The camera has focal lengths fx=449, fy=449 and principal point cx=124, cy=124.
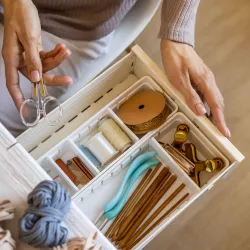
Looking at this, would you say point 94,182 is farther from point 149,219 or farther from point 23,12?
point 23,12

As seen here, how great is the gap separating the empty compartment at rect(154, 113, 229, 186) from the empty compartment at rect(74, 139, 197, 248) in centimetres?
4

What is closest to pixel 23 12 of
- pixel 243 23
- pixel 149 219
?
pixel 149 219

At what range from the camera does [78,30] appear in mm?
1033

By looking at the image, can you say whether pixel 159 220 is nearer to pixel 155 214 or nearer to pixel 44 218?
pixel 155 214

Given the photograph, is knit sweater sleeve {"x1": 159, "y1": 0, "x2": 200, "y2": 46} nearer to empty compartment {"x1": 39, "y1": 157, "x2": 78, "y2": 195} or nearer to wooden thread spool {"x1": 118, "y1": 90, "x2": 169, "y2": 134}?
wooden thread spool {"x1": 118, "y1": 90, "x2": 169, "y2": 134}

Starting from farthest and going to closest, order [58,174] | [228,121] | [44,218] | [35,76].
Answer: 1. [228,121]
2. [58,174]
3. [35,76]
4. [44,218]

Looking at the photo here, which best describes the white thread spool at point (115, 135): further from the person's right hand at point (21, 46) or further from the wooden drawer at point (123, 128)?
the person's right hand at point (21, 46)

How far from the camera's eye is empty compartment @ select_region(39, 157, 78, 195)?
38.3 inches

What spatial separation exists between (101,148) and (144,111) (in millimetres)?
131

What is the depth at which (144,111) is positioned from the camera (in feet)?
3.39

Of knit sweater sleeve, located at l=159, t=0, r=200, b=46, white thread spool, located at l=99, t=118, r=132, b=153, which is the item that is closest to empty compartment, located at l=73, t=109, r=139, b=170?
white thread spool, located at l=99, t=118, r=132, b=153

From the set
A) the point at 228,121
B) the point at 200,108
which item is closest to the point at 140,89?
the point at 200,108

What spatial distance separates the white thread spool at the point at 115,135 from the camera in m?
1.02

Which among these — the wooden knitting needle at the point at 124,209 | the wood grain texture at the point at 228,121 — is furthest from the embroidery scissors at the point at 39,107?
the wood grain texture at the point at 228,121
